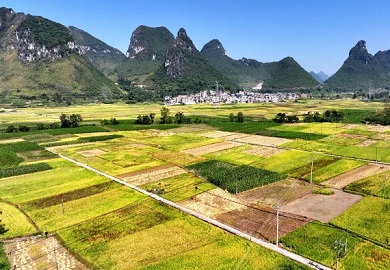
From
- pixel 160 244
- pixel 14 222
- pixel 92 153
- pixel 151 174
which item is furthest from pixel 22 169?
pixel 160 244

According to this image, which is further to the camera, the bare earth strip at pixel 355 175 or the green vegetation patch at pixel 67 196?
the bare earth strip at pixel 355 175

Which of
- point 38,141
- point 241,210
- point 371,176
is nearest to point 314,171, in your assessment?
point 371,176

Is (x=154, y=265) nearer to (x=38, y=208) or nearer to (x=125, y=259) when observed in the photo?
(x=125, y=259)

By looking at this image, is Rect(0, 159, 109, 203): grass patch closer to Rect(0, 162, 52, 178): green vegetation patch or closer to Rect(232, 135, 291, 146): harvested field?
Rect(0, 162, 52, 178): green vegetation patch

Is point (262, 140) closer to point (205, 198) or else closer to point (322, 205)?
point (205, 198)

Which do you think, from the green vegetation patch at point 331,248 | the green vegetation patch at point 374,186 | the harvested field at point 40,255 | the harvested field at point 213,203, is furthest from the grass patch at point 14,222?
the green vegetation patch at point 374,186

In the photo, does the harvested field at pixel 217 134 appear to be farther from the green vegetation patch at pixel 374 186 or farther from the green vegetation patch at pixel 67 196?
the green vegetation patch at pixel 374 186
